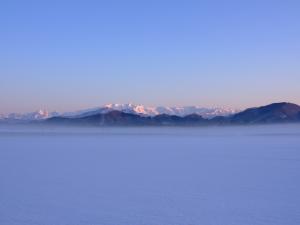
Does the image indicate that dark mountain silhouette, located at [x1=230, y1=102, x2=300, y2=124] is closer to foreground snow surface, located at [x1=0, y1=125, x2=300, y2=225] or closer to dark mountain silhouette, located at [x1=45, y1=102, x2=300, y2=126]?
dark mountain silhouette, located at [x1=45, y1=102, x2=300, y2=126]

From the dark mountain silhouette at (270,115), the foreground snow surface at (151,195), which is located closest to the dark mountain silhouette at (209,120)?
the dark mountain silhouette at (270,115)

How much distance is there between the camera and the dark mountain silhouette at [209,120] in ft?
358

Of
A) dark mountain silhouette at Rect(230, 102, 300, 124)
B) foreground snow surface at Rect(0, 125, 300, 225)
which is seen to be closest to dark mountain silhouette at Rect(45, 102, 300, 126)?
dark mountain silhouette at Rect(230, 102, 300, 124)

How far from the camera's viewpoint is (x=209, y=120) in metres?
112

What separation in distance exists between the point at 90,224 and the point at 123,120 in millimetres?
113711

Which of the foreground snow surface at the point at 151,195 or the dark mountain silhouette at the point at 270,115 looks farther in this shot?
the dark mountain silhouette at the point at 270,115

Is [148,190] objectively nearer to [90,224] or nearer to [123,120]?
[90,224]

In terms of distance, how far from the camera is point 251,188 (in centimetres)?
757

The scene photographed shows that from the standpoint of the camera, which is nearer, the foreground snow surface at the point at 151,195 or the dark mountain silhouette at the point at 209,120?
the foreground snow surface at the point at 151,195

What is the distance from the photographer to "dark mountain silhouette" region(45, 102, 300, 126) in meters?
109

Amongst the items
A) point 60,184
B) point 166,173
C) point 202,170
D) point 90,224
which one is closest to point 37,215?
point 90,224

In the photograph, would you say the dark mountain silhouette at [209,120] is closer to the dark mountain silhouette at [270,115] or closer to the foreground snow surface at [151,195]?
the dark mountain silhouette at [270,115]

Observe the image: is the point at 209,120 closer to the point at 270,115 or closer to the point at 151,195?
the point at 270,115

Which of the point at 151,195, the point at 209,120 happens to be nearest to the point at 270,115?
the point at 209,120
